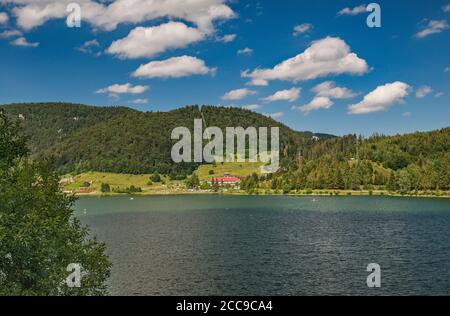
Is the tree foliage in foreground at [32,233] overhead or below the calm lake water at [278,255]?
overhead

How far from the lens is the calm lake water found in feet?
203

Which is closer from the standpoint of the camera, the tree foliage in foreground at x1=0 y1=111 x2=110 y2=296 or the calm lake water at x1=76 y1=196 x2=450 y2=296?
the tree foliage in foreground at x1=0 y1=111 x2=110 y2=296

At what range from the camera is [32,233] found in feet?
94.5

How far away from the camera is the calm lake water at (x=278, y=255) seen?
203ft

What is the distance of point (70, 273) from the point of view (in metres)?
35.8

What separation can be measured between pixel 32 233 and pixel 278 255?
204 ft

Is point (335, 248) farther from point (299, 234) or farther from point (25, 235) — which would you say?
point (25, 235)

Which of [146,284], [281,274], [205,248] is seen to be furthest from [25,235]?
[205,248]

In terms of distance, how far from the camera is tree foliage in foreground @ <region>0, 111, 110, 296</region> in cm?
2861

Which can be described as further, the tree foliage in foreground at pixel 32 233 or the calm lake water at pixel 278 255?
the calm lake water at pixel 278 255

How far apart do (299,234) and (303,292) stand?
179 feet

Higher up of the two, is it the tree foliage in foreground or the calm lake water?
the tree foliage in foreground

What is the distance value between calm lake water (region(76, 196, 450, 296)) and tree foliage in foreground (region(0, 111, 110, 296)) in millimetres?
24300

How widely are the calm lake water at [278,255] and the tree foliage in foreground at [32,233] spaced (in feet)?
79.7
